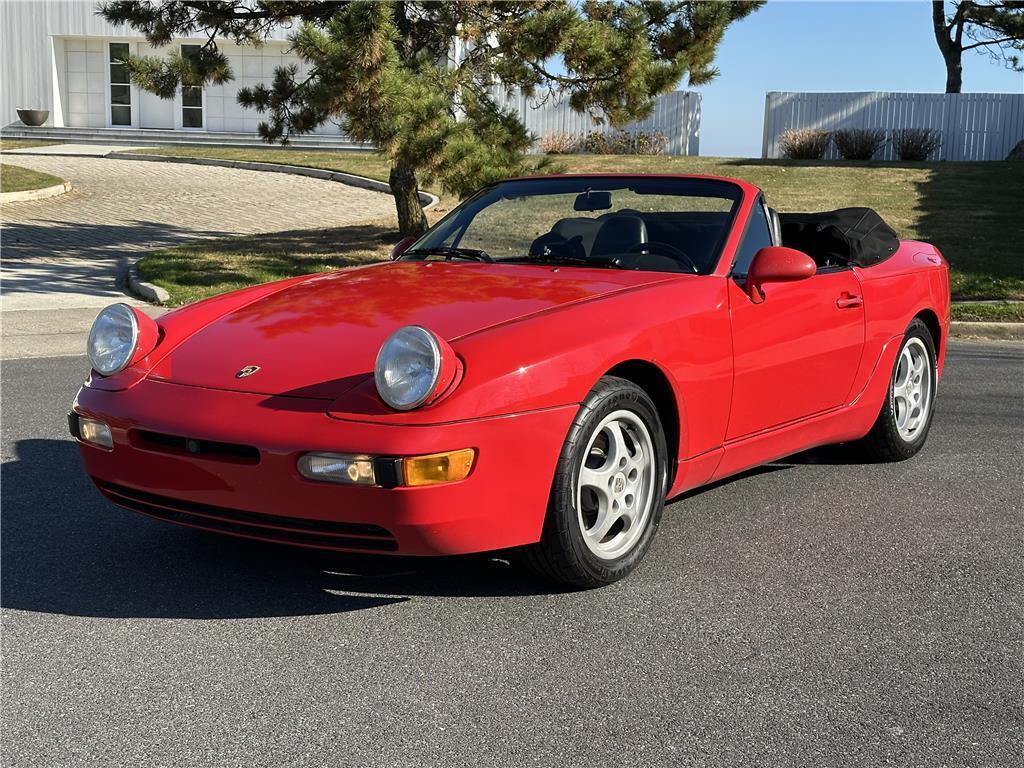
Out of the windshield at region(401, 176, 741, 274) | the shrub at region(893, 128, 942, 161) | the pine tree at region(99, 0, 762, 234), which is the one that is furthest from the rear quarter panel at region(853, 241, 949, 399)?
the shrub at region(893, 128, 942, 161)

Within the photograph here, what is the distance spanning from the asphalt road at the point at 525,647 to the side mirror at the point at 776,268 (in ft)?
3.25

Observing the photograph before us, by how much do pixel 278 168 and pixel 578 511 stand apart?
78.7 ft

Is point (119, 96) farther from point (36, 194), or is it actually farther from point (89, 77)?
point (36, 194)

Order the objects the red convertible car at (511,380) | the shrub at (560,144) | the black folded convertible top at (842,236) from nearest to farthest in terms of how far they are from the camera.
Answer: the red convertible car at (511,380) → the black folded convertible top at (842,236) → the shrub at (560,144)

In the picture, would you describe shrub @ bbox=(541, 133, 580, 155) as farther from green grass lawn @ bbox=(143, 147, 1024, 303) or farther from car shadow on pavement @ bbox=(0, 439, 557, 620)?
car shadow on pavement @ bbox=(0, 439, 557, 620)

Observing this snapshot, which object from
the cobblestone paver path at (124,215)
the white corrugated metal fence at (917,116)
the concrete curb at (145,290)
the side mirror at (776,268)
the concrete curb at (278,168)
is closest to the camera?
the side mirror at (776,268)

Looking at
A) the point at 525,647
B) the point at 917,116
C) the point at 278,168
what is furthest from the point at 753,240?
the point at 917,116

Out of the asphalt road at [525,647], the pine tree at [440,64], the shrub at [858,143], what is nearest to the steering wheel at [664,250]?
the asphalt road at [525,647]

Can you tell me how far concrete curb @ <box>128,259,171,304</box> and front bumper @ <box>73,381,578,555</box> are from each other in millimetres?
8613

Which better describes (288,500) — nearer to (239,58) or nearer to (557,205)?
(557,205)

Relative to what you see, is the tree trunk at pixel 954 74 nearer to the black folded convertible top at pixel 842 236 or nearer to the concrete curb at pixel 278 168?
the concrete curb at pixel 278 168

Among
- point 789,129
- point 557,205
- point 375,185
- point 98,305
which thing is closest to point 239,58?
point 375,185

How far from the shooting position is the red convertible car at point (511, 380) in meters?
3.51

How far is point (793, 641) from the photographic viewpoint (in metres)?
3.59
